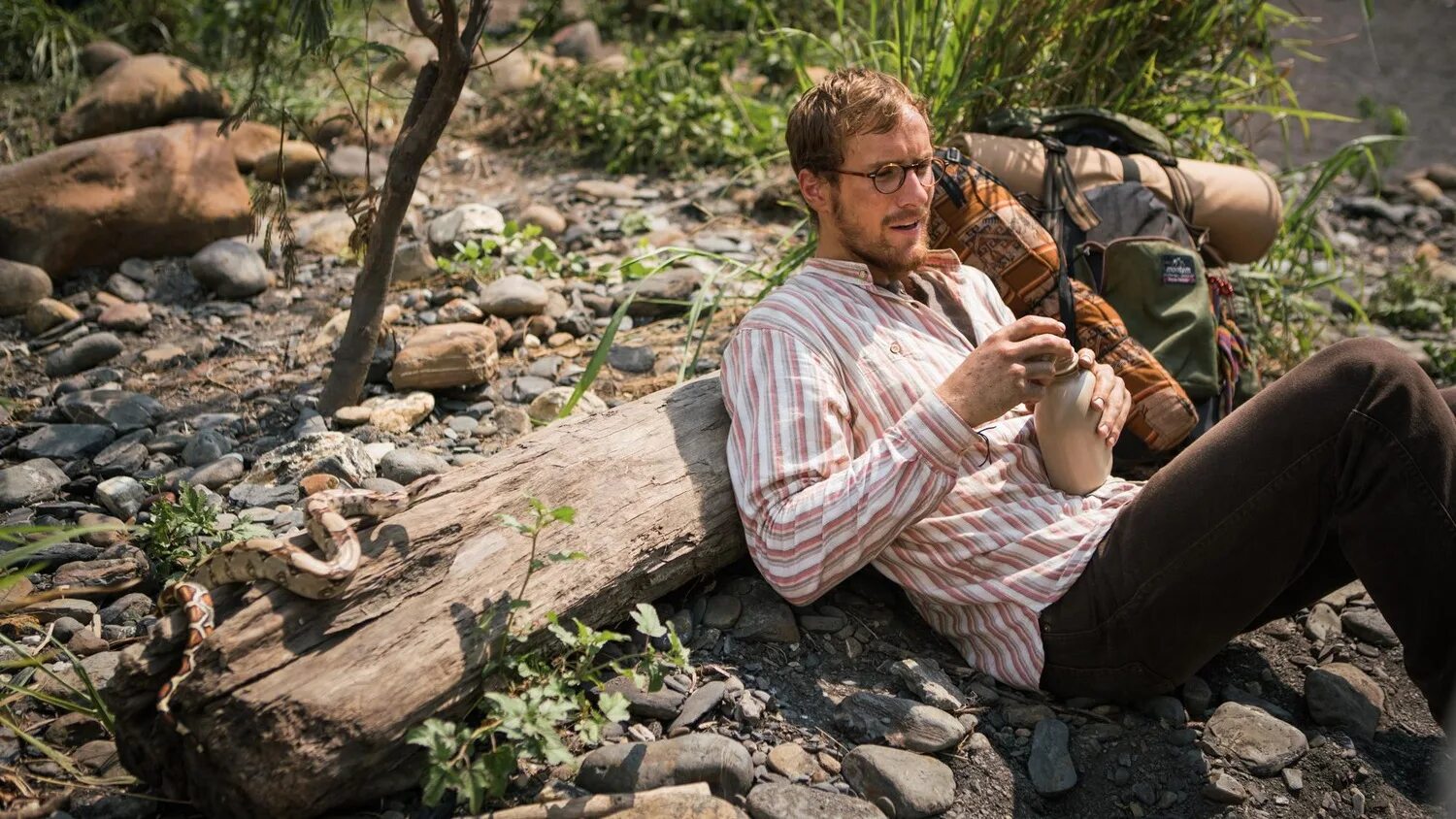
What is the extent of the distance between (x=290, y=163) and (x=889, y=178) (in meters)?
3.62

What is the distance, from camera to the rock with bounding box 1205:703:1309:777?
2.53 meters

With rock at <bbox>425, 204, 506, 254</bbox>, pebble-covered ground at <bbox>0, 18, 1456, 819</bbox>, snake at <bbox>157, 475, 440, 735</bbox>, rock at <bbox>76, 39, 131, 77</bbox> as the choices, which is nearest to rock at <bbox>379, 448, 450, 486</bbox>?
pebble-covered ground at <bbox>0, 18, 1456, 819</bbox>

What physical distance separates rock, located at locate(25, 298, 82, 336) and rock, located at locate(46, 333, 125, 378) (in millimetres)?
193

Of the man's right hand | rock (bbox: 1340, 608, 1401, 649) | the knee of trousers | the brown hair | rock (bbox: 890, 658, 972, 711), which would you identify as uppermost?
the brown hair

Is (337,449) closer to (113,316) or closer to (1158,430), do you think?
(113,316)

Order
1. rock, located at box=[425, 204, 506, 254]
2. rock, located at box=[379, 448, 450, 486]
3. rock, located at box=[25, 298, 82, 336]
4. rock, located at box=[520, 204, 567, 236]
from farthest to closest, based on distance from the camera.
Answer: rock, located at box=[520, 204, 567, 236] < rock, located at box=[425, 204, 506, 254] < rock, located at box=[25, 298, 82, 336] < rock, located at box=[379, 448, 450, 486]

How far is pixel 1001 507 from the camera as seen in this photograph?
2619 mm

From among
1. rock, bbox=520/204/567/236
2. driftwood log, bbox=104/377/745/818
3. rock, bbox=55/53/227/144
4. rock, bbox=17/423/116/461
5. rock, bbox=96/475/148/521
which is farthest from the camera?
rock, bbox=55/53/227/144

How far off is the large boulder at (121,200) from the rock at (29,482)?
4.67 ft

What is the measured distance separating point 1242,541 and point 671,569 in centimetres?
120

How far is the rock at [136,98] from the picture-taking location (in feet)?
17.6

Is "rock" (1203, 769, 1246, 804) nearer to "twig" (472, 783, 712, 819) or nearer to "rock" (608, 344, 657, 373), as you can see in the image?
"twig" (472, 783, 712, 819)

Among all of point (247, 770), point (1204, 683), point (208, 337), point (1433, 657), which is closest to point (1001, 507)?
point (1204, 683)

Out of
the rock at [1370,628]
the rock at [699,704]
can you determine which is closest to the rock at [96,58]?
the rock at [699,704]
